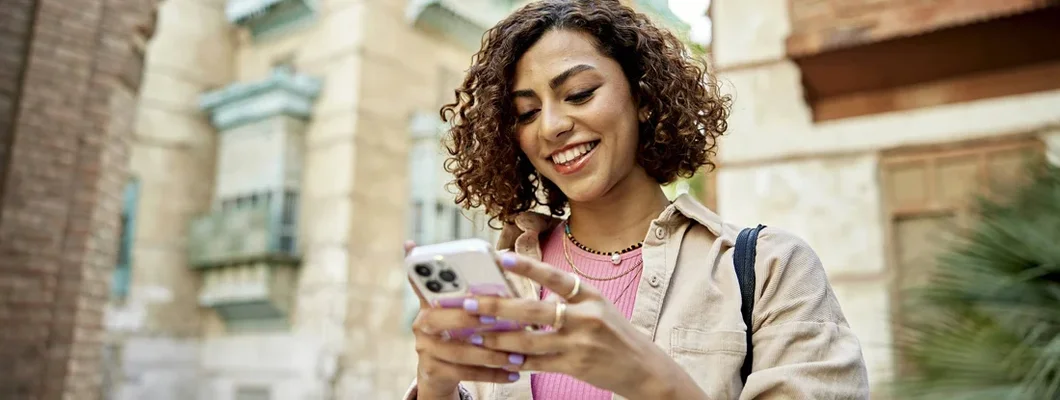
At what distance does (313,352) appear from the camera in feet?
36.0

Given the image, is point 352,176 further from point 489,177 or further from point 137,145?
point 489,177

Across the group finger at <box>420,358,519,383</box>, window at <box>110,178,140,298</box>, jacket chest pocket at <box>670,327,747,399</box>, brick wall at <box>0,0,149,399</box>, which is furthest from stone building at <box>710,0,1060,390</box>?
window at <box>110,178,140,298</box>

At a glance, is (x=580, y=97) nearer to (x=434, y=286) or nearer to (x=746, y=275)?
(x=746, y=275)

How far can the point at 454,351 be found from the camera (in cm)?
103

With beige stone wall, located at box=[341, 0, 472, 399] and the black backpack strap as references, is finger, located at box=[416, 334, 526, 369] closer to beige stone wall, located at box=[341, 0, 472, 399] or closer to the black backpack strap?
the black backpack strap

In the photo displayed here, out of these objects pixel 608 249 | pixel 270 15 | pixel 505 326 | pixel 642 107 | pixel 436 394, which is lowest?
pixel 436 394

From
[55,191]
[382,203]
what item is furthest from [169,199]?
[55,191]

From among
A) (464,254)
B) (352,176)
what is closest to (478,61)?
(464,254)

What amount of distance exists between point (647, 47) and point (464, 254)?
73cm

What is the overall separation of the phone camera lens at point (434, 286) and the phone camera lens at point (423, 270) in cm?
1

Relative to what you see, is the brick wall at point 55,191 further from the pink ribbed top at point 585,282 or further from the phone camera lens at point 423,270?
the phone camera lens at point 423,270

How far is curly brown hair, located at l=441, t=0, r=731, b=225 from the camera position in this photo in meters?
1.45

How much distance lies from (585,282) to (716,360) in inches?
9.1

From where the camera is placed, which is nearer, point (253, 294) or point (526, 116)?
point (526, 116)
